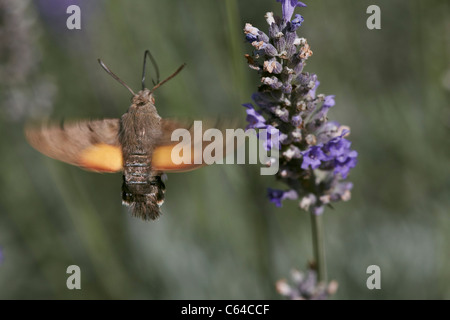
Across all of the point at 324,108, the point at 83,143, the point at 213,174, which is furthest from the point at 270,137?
the point at 213,174

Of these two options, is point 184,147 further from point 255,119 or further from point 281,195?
point 281,195

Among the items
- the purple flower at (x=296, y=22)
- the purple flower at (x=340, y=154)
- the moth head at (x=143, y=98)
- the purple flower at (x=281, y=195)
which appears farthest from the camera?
the moth head at (x=143, y=98)

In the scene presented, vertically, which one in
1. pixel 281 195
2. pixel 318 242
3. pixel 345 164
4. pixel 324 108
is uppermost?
pixel 324 108

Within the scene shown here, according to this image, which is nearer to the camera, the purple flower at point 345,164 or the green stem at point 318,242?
the purple flower at point 345,164

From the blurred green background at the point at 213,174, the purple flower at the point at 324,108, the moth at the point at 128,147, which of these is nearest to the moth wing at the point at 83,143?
the moth at the point at 128,147

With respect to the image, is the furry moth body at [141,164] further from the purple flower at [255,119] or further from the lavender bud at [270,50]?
the lavender bud at [270,50]

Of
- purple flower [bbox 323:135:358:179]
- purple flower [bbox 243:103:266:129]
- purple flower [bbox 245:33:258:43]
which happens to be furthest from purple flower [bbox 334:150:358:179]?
purple flower [bbox 245:33:258:43]
